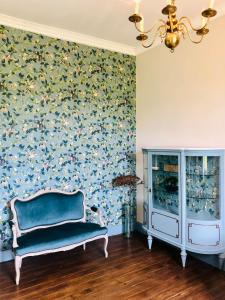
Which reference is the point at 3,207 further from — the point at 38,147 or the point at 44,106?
the point at 44,106

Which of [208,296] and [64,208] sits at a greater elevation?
[64,208]

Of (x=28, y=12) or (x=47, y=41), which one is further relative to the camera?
(x=47, y=41)

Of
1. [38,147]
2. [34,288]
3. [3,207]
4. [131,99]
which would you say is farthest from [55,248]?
[131,99]

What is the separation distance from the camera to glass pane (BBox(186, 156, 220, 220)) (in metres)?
3.08

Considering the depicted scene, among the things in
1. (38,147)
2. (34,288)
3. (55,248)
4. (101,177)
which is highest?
(38,147)

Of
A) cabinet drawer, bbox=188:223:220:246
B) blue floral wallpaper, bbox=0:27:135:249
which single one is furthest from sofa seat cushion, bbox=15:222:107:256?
cabinet drawer, bbox=188:223:220:246

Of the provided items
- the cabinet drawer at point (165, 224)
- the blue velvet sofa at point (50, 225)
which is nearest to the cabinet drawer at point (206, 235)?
the cabinet drawer at point (165, 224)

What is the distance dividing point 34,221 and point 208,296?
2.14 metres

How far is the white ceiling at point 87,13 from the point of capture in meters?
2.93

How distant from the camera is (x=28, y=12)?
313cm

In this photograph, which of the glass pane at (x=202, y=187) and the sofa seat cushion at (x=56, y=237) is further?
the glass pane at (x=202, y=187)

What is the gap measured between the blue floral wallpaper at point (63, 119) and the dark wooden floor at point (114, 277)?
0.64 metres

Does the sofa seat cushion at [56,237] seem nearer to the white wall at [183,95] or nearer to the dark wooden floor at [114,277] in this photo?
the dark wooden floor at [114,277]

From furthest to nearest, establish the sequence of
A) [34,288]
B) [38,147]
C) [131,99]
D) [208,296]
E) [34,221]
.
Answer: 1. [131,99]
2. [38,147]
3. [34,221]
4. [34,288]
5. [208,296]
